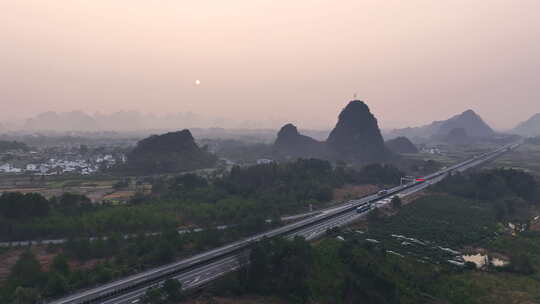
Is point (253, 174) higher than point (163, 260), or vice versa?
point (253, 174)

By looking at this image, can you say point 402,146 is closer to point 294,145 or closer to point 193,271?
point 294,145

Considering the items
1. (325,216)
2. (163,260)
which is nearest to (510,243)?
(325,216)

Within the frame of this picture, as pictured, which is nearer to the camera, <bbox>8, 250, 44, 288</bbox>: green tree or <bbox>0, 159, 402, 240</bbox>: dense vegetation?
<bbox>8, 250, 44, 288</bbox>: green tree

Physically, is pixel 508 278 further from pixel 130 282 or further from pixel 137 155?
pixel 137 155

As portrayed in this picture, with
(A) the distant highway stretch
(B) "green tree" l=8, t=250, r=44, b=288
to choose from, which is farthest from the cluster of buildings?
(A) the distant highway stretch

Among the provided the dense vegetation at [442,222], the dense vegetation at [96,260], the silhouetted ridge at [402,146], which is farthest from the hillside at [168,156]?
the silhouetted ridge at [402,146]

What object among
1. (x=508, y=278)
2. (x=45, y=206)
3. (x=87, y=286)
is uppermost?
(x=45, y=206)

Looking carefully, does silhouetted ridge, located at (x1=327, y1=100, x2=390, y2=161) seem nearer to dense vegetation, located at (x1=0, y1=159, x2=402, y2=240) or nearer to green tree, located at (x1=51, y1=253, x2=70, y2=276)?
dense vegetation, located at (x1=0, y1=159, x2=402, y2=240)
